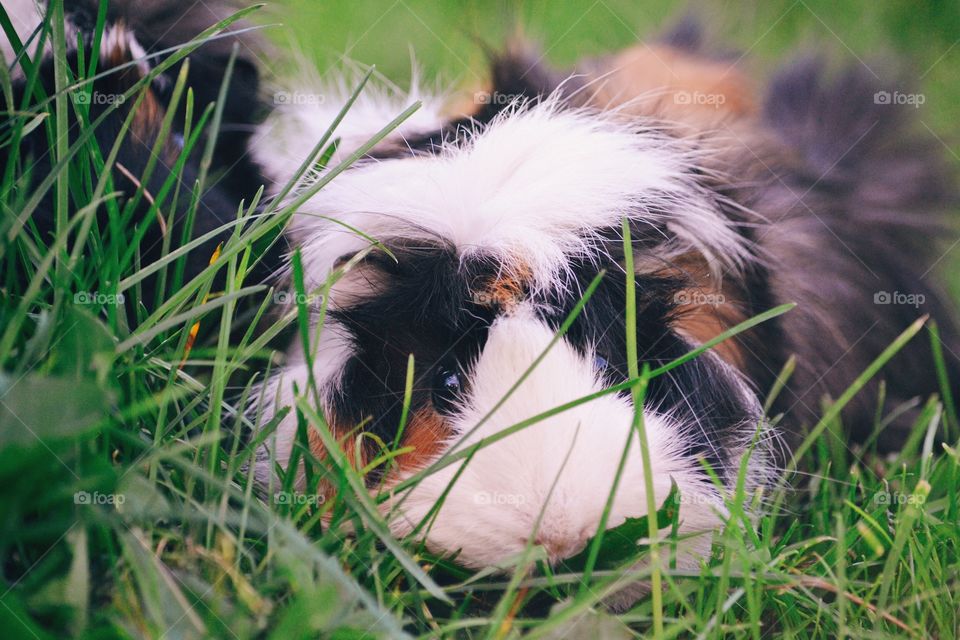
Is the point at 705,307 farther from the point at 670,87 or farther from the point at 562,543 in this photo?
the point at 670,87

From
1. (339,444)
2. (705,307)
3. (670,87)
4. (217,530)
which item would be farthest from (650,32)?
(217,530)

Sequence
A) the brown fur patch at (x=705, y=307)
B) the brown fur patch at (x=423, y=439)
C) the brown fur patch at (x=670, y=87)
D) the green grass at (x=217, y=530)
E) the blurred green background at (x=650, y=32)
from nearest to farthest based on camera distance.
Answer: the green grass at (x=217, y=530)
the brown fur patch at (x=423, y=439)
the brown fur patch at (x=705, y=307)
the brown fur patch at (x=670, y=87)
the blurred green background at (x=650, y=32)

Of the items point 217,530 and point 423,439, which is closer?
point 217,530

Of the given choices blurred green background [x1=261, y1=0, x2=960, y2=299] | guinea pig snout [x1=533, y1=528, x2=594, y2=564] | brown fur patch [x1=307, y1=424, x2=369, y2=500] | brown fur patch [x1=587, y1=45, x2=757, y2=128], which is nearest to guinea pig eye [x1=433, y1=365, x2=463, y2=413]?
brown fur patch [x1=307, y1=424, x2=369, y2=500]

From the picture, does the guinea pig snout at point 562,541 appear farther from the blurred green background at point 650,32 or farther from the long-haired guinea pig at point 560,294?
the blurred green background at point 650,32

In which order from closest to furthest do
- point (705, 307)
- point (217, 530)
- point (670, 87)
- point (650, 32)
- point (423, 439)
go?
point (217, 530), point (423, 439), point (705, 307), point (670, 87), point (650, 32)

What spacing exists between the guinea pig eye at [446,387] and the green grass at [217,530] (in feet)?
0.49

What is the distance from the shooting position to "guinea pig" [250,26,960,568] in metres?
0.87

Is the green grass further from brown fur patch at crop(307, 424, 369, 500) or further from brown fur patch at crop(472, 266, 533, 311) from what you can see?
brown fur patch at crop(472, 266, 533, 311)

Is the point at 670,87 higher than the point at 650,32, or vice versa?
the point at 650,32

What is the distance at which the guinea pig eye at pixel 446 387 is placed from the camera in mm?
1005

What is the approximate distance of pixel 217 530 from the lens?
74 centimetres

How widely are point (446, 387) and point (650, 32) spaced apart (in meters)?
1.28

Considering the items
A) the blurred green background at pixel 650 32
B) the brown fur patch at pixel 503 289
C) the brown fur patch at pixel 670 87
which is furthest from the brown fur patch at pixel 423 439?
the blurred green background at pixel 650 32
